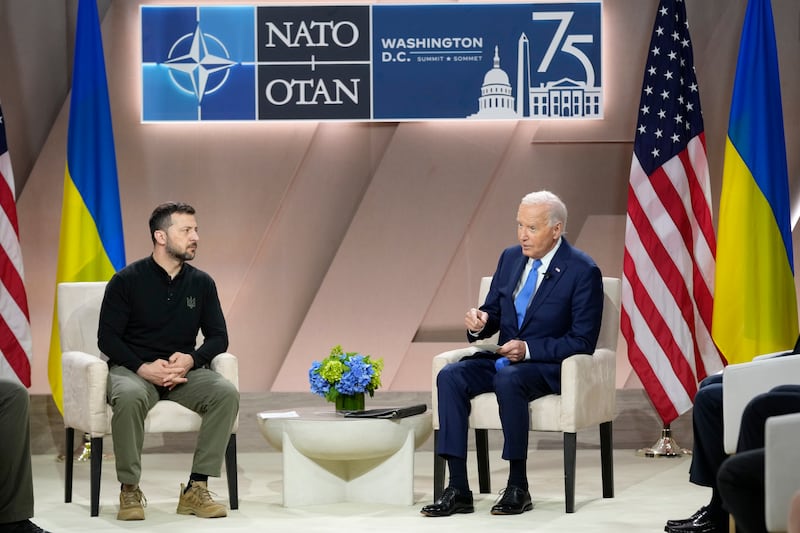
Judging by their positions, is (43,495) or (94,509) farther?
(43,495)

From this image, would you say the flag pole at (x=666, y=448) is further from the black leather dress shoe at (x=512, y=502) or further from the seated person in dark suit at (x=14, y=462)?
the seated person in dark suit at (x=14, y=462)

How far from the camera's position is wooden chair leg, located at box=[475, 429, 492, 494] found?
15.8 ft

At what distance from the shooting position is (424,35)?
20.2 ft

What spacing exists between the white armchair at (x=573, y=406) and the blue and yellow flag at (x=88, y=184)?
83.3 inches

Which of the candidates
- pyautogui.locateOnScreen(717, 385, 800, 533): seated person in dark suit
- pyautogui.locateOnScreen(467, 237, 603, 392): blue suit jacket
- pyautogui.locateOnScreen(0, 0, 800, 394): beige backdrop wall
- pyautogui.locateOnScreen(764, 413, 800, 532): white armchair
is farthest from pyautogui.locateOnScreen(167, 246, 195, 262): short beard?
pyautogui.locateOnScreen(764, 413, 800, 532): white armchair

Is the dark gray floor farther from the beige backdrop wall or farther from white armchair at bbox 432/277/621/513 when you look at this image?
white armchair at bbox 432/277/621/513

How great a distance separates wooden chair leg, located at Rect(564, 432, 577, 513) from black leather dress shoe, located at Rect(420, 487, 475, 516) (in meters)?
0.37

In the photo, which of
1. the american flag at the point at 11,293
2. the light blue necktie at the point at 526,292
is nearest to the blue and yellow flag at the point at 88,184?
the american flag at the point at 11,293

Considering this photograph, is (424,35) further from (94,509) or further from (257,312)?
(94,509)

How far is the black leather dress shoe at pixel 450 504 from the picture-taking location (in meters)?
4.22

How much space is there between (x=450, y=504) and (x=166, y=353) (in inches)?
51.2

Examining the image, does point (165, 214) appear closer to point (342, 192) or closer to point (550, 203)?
point (550, 203)

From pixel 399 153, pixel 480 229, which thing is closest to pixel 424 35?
pixel 399 153

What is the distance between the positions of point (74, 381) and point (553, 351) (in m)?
1.91
